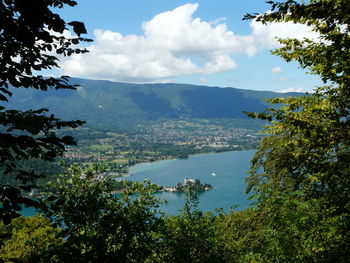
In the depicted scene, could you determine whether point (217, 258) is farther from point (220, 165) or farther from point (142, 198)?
point (220, 165)

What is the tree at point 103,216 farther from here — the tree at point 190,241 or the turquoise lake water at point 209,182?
the turquoise lake water at point 209,182

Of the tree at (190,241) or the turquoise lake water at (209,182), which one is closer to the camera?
the tree at (190,241)

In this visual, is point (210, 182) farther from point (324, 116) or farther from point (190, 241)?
point (324, 116)

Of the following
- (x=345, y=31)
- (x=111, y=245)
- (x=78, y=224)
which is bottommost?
(x=111, y=245)

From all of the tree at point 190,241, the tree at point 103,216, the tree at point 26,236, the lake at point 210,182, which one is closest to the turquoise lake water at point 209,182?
the lake at point 210,182

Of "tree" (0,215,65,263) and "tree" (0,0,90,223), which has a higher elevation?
"tree" (0,0,90,223)

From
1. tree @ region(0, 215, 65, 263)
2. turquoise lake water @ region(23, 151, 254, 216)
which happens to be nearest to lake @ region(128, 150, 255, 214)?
turquoise lake water @ region(23, 151, 254, 216)

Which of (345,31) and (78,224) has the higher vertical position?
(345,31)

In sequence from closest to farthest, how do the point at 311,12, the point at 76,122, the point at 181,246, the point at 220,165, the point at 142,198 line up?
the point at 76,122 → the point at 311,12 → the point at 142,198 → the point at 181,246 → the point at 220,165

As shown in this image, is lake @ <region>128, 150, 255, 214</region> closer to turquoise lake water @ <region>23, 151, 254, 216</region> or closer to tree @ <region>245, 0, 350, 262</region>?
turquoise lake water @ <region>23, 151, 254, 216</region>

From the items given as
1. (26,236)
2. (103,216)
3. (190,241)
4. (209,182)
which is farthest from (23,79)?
(209,182)

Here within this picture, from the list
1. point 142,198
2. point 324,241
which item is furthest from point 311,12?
point 142,198
